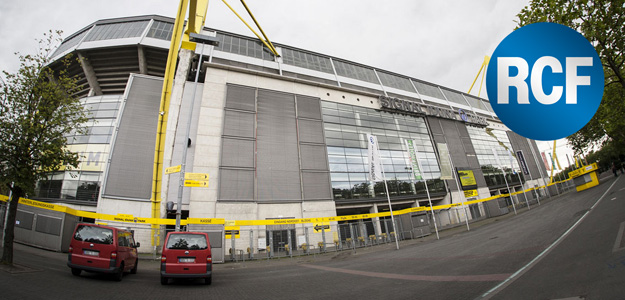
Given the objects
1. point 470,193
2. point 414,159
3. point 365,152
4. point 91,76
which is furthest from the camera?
point 470,193

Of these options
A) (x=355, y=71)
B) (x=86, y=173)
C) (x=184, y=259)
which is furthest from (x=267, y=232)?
(x=355, y=71)

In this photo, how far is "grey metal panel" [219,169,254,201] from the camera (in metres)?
21.6

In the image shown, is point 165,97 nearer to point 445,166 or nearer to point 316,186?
point 316,186

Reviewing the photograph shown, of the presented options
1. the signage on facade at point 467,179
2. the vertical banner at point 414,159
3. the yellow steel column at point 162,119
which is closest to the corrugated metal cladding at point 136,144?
the yellow steel column at point 162,119

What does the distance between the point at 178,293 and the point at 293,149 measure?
788 inches

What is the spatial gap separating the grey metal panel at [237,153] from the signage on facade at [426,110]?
70.2 ft

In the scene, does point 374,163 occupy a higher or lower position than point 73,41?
lower

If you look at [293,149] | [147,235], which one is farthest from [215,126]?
[147,235]

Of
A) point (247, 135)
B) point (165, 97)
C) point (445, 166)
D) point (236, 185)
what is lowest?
point (236, 185)

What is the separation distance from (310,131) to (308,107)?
139 inches

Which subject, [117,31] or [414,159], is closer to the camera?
[414,159]

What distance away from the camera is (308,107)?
95.2ft

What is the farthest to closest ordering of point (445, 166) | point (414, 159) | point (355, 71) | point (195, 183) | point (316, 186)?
point (355, 71)
point (445, 166)
point (316, 186)
point (414, 159)
point (195, 183)

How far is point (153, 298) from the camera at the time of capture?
5387 millimetres
